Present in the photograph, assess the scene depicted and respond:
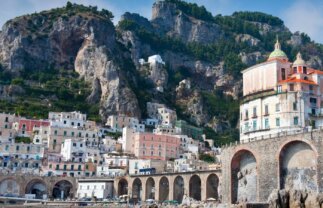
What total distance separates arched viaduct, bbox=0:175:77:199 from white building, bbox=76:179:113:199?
4.33ft

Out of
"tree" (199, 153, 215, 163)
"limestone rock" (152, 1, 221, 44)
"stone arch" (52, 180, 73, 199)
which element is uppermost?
"limestone rock" (152, 1, 221, 44)

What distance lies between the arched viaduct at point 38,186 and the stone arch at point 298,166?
133 ft

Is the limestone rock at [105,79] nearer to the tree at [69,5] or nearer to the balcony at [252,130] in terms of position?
the tree at [69,5]

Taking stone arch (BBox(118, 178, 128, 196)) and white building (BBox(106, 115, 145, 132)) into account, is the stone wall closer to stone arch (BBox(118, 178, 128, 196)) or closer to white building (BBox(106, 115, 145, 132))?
stone arch (BBox(118, 178, 128, 196))

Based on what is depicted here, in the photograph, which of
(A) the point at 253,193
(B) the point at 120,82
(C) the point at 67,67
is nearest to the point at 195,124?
(B) the point at 120,82

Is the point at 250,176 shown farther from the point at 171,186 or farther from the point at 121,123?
the point at 121,123

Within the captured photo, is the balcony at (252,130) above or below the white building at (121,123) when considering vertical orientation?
below

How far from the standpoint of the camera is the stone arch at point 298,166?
3881cm

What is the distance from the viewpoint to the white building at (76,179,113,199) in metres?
70.7

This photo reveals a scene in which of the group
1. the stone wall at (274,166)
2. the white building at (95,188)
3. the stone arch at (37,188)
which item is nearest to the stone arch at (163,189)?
the white building at (95,188)

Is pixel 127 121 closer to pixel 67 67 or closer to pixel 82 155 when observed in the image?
pixel 82 155

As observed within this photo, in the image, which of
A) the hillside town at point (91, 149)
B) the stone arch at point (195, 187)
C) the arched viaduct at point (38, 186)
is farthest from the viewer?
the hillside town at point (91, 149)

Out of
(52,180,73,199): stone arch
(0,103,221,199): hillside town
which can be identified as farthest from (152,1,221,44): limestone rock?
(52,180,73,199): stone arch

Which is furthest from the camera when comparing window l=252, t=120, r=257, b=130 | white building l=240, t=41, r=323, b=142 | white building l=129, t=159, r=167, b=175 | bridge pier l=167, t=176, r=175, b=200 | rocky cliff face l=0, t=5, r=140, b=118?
rocky cliff face l=0, t=5, r=140, b=118
